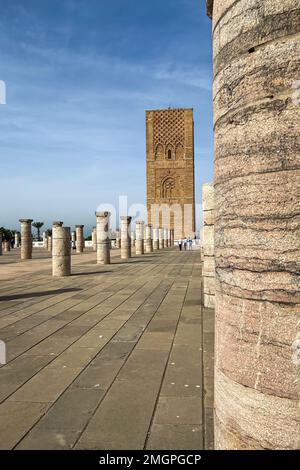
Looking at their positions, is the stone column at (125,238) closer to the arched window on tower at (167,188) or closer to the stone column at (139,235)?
the stone column at (139,235)

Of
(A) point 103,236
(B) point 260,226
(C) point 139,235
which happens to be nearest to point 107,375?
(B) point 260,226

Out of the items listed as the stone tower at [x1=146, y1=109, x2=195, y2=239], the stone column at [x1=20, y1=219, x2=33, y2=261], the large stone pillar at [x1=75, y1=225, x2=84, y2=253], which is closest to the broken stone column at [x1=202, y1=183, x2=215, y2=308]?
the stone column at [x1=20, y1=219, x2=33, y2=261]

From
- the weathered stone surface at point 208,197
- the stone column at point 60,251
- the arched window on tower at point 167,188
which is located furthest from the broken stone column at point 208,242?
the arched window on tower at point 167,188

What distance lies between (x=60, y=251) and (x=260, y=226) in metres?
9.28

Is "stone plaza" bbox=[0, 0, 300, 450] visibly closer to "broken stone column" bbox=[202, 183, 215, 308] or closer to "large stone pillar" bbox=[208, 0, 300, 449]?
"large stone pillar" bbox=[208, 0, 300, 449]

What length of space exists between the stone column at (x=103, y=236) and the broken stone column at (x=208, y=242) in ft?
27.5

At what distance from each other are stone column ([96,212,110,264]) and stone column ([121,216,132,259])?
337 cm

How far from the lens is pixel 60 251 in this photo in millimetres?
10383

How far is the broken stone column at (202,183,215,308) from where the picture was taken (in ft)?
18.8

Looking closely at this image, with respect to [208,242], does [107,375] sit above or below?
below

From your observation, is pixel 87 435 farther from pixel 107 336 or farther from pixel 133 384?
pixel 107 336

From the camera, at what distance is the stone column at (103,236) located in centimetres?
1404

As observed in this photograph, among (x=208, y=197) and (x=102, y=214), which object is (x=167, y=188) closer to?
(x=102, y=214)
